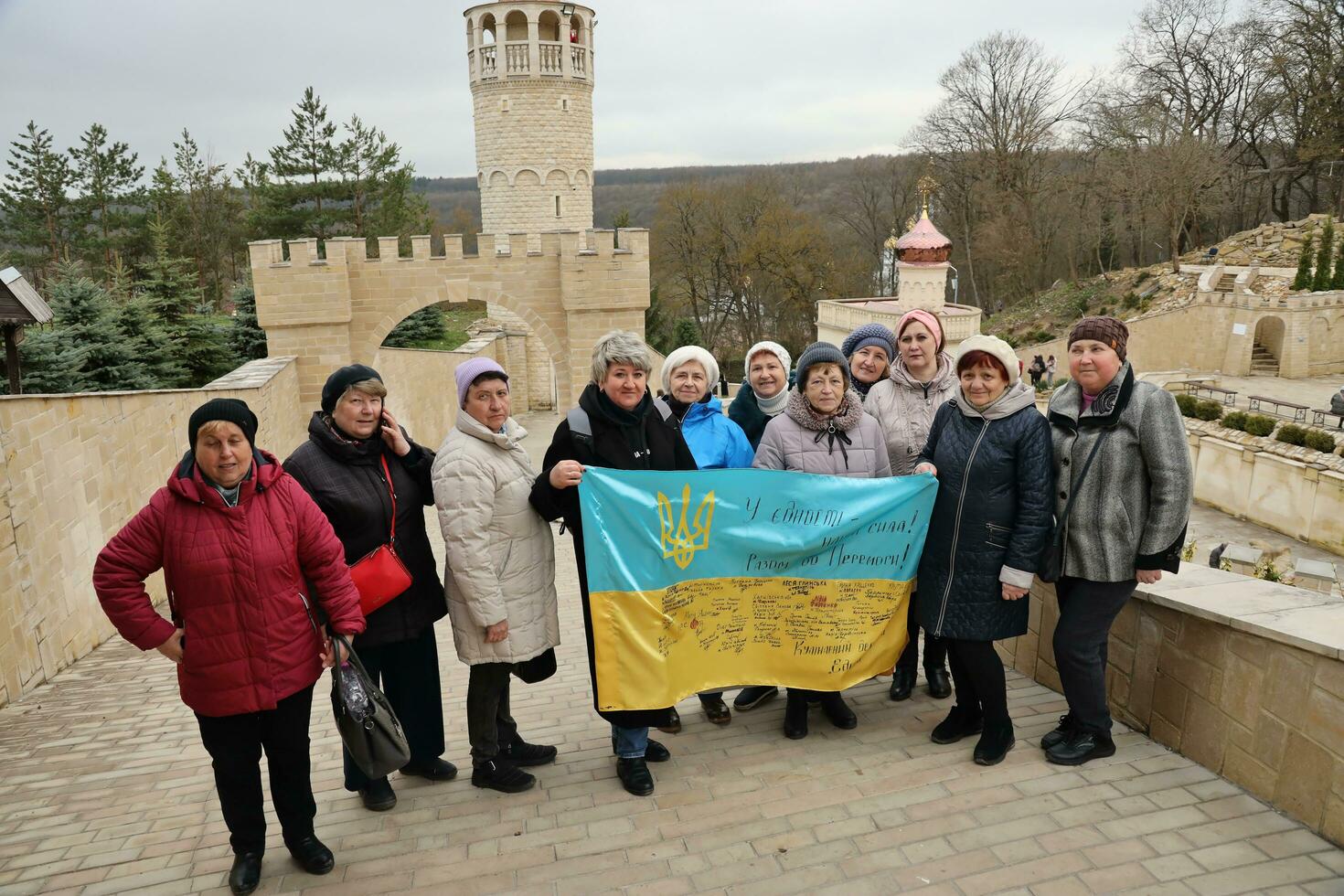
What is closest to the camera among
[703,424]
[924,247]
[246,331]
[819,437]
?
[819,437]

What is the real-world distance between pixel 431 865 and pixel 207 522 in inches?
56.9

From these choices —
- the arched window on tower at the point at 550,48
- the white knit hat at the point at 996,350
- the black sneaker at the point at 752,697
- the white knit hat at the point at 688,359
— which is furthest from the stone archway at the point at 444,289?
the white knit hat at the point at 996,350

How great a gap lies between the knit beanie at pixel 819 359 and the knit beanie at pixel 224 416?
7.22ft

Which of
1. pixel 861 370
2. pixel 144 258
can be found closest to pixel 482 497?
pixel 861 370

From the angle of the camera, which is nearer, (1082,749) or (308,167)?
(1082,749)

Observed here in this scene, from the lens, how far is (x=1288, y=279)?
31172mm

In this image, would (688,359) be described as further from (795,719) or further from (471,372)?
(795,719)

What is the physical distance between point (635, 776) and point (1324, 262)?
114ft

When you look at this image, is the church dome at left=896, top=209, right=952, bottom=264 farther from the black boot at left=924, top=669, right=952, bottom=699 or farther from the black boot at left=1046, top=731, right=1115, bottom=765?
the black boot at left=1046, top=731, right=1115, bottom=765

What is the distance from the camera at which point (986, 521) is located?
3.65 meters

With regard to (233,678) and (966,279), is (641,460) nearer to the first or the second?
(233,678)

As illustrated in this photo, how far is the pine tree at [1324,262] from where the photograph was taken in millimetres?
29234

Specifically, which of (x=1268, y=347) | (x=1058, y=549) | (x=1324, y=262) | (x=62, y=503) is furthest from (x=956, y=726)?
(x=1324, y=262)

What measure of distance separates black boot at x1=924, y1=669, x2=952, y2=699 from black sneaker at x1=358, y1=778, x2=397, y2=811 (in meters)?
2.64
